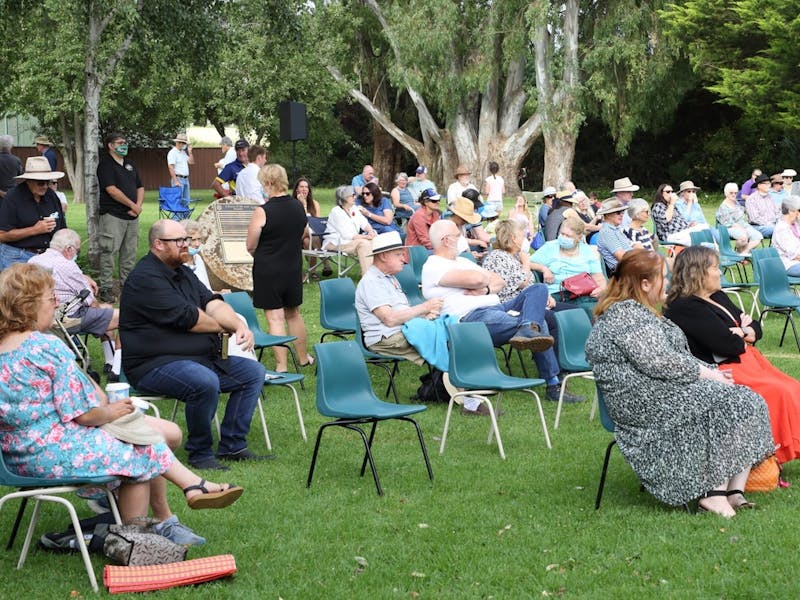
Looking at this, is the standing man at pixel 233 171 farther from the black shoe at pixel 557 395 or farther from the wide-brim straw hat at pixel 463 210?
the black shoe at pixel 557 395

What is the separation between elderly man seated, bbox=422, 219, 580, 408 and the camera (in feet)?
28.5

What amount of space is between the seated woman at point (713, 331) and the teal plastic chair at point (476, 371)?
1.20 metres

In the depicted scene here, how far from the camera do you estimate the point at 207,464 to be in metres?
6.82

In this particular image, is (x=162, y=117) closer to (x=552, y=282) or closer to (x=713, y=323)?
(x=552, y=282)

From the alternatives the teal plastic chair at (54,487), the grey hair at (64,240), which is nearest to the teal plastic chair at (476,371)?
the teal plastic chair at (54,487)

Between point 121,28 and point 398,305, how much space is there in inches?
303

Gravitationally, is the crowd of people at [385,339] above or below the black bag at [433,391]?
above

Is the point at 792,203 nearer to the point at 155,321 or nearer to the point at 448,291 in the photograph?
the point at 448,291

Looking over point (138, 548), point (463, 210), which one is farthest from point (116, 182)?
point (138, 548)

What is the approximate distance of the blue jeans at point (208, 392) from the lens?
6.57m

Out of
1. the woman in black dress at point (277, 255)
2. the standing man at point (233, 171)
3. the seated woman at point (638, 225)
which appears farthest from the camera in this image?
the standing man at point (233, 171)

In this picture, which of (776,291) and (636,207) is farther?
(636,207)

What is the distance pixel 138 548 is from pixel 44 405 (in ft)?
2.44

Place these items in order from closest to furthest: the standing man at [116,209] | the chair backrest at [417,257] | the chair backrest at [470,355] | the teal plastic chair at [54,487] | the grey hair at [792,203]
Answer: the teal plastic chair at [54,487] → the chair backrest at [470,355] → the chair backrest at [417,257] → the standing man at [116,209] → the grey hair at [792,203]
